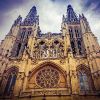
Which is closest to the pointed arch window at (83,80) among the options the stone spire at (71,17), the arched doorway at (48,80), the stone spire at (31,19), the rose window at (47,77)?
the arched doorway at (48,80)

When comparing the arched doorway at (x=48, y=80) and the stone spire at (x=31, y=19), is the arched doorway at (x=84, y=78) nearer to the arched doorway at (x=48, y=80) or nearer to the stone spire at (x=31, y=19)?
the arched doorway at (x=48, y=80)

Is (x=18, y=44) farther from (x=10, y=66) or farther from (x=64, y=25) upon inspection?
(x=64, y=25)

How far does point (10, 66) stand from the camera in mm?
19578

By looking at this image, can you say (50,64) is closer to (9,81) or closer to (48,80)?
(48,80)

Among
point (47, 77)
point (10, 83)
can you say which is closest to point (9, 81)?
point (10, 83)

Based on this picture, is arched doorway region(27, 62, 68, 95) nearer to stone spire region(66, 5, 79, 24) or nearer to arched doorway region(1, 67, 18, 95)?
arched doorway region(1, 67, 18, 95)

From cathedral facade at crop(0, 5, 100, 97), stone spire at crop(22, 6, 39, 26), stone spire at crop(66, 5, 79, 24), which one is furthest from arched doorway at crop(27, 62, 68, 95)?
stone spire at crop(22, 6, 39, 26)

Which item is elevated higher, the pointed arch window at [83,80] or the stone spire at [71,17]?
the stone spire at [71,17]

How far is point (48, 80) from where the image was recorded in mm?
17984

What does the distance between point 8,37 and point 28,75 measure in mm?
7622

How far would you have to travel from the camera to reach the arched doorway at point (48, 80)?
1645 centimetres

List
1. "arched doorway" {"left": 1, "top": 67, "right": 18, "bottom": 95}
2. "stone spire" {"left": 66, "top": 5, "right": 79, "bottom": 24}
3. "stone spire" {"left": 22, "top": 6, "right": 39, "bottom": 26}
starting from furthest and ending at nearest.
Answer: "stone spire" {"left": 22, "top": 6, "right": 39, "bottom": 26} → "stone spire" {"left": 66, "top": 5, "right": 79, "bottom": 24} → "arched doorway" {"left": 1, "top": 67, "right": 18, "bottom": 95}

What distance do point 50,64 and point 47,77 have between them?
6.62 feet

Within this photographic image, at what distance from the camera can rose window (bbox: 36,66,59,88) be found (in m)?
17.6
